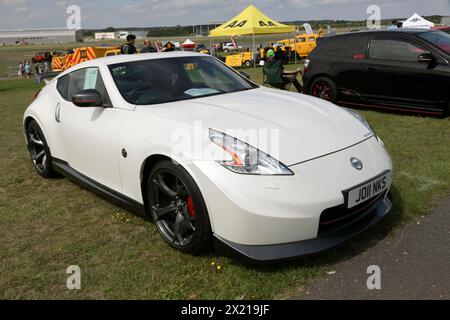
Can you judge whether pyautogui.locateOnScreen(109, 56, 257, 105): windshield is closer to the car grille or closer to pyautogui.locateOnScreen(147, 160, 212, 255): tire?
pyautogui.locateOnScreen(147, 160, 212, 255): tire

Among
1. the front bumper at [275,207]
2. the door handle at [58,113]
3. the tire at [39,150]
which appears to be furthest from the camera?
the tire at [39,150]

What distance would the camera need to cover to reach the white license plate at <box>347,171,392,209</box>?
2.75 metres

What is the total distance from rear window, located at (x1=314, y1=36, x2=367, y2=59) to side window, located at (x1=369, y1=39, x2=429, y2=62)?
21cm

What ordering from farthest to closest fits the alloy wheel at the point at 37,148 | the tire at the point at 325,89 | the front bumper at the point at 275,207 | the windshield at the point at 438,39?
the tire at the point at 325,89 → the windshield at the point at 438,39 → the alloy wheel at the point at 37,148 → the front bumper at the point at 275,207

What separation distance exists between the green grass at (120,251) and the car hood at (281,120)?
77cm

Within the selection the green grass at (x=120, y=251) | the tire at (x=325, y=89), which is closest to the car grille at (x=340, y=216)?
the green grass at (x=120, y=251)

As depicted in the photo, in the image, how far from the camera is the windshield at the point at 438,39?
698 cm

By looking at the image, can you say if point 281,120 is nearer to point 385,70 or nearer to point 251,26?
point 385,70

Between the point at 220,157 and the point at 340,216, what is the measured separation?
35.4 inches

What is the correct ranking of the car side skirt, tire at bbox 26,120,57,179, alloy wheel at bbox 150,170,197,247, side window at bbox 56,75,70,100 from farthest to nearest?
1. tire at bbox 26,120,57,179
2. side window at bbox 56,75,70,100
3. the car side skirt
4. alloy wheel at bbox 150,170,197,247

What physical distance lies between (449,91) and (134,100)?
A: 17.7 feet

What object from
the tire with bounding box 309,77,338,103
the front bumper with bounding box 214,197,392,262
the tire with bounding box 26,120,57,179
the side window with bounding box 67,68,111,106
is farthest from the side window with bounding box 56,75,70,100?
the tire with bounding box 309,77,338,103

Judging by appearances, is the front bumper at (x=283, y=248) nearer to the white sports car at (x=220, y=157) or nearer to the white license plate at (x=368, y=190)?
the white sports car at (x=220, y=157)
